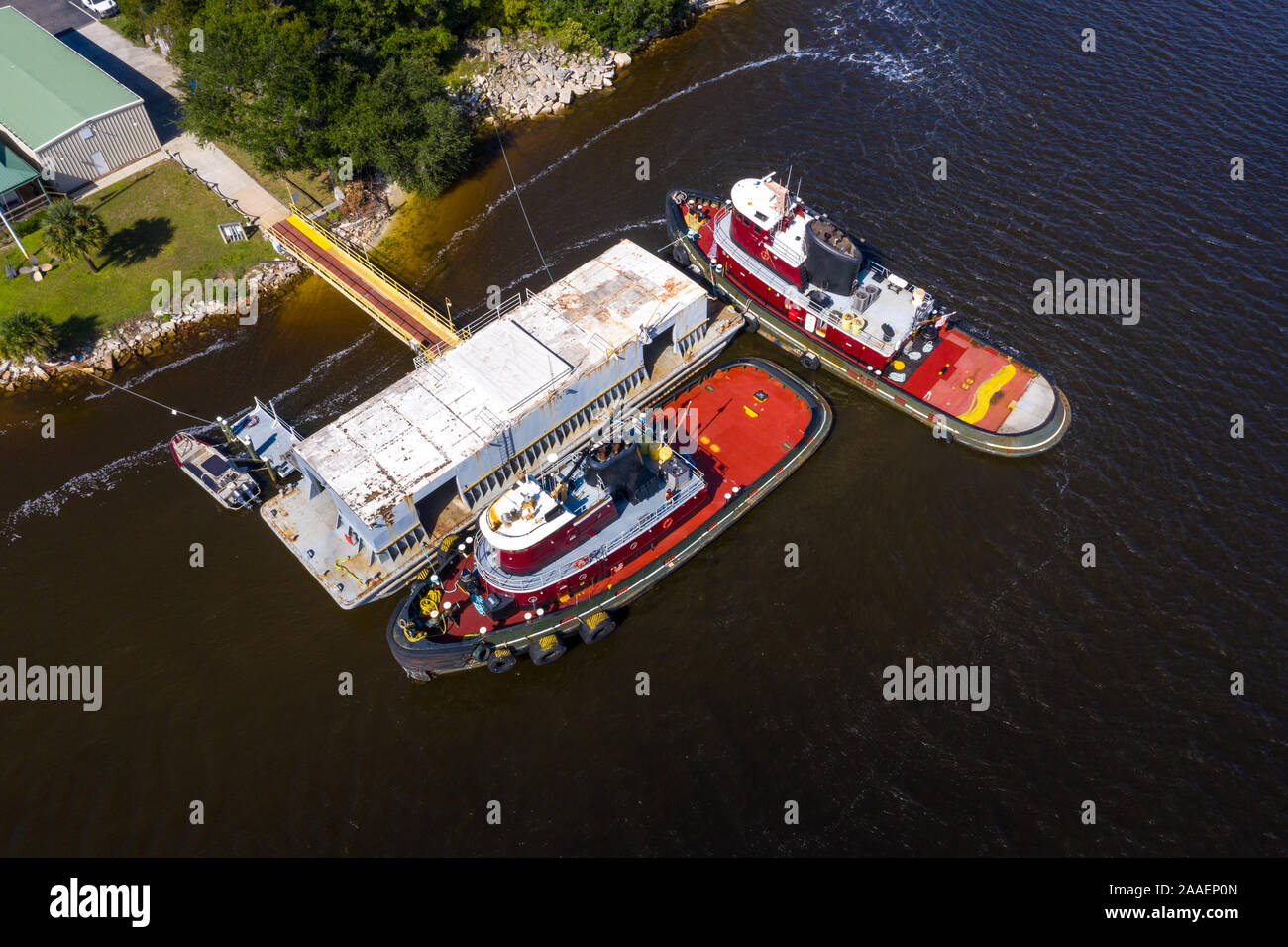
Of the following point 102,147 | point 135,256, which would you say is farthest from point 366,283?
point 102,147

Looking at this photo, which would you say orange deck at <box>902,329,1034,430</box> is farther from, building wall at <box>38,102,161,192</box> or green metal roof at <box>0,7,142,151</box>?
green metal roof at <box>0,7,142,151</box>

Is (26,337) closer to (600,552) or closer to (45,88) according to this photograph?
(45,88)

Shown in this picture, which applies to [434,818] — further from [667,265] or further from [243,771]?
[667,265]

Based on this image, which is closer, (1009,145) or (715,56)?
(1009,145)

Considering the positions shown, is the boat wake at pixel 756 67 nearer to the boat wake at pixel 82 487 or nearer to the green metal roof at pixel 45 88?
the green metal roof at pixel 45 88

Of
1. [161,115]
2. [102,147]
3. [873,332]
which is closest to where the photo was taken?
[873,332]

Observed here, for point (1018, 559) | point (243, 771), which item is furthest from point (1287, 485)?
point (243, 771)

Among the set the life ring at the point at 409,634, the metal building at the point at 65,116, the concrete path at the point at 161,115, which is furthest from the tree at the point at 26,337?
the life ring at the point at 409,634
